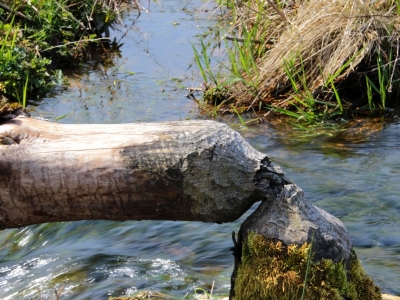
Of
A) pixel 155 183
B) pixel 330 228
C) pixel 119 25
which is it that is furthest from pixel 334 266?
pixel 119 25

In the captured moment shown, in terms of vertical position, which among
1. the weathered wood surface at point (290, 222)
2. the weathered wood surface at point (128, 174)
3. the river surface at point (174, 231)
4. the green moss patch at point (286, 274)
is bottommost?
the river surface at point (174, 231)

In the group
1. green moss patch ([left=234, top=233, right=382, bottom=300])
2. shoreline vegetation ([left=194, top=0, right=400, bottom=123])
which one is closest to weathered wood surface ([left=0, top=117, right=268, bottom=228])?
green moss patch ([left=234, top=233, right=382, bottom=300])

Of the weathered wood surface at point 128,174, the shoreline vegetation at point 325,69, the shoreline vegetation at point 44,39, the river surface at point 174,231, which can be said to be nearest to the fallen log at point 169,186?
the weathered wood surface at point 128,174

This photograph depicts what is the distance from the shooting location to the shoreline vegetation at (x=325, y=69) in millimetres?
6117

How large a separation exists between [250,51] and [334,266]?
443 cm

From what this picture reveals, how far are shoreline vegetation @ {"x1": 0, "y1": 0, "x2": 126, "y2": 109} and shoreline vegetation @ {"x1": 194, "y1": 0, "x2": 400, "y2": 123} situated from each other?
5.97 ft

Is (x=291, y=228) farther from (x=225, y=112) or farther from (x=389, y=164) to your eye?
(x=225, y=112)

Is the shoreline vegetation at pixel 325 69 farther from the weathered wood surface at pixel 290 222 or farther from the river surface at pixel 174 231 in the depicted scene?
the weathered wood surface at pixel 290 222

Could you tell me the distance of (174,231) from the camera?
447 centimetres

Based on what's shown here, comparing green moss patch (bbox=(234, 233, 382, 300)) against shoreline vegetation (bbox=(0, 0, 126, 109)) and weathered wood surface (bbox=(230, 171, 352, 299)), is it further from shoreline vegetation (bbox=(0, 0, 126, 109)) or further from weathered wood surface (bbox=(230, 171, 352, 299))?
shoreline vegetation (bbox=(0, 0, 126, 109))

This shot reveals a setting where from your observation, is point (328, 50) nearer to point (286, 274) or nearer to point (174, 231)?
point (174, 231)

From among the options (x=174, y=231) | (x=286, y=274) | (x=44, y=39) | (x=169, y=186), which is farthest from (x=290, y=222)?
(x=44, y=39)

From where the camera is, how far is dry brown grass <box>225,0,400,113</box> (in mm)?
6137

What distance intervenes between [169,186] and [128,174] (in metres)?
0.15
